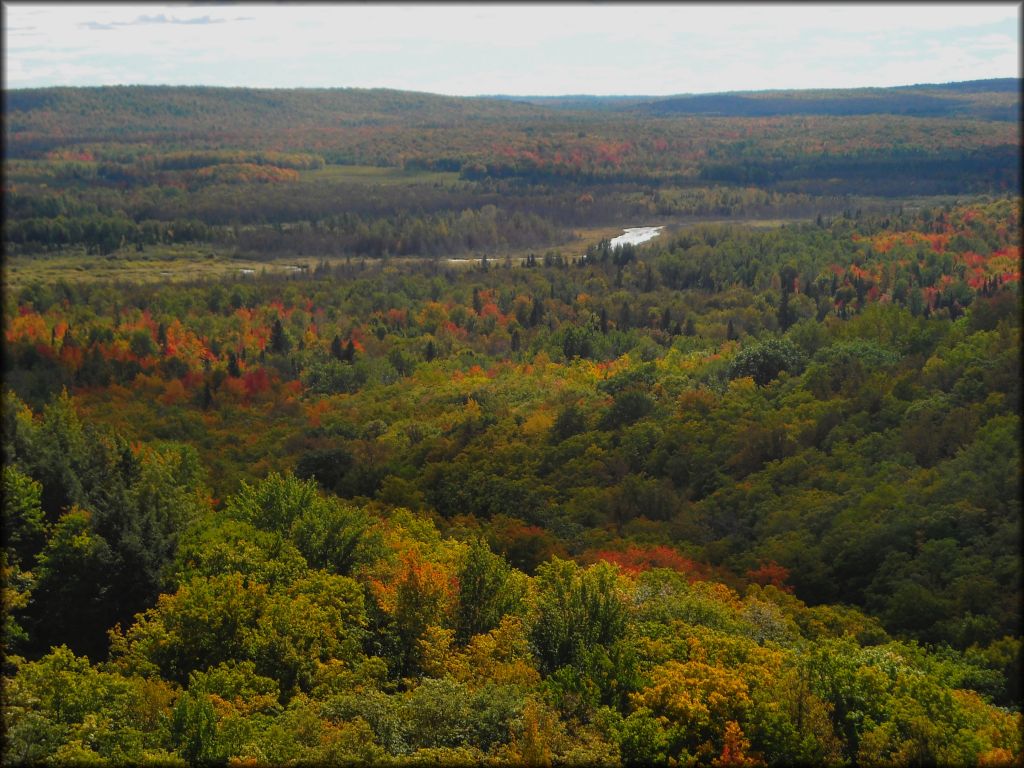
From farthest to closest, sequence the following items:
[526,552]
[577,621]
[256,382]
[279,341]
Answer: [279,341] → [256,382] → [526,552] → [577,621]

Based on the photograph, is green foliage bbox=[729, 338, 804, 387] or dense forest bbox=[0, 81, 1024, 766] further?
green foliage bbox=[729, 338, 804, 387]

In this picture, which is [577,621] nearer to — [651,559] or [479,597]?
[479,597]

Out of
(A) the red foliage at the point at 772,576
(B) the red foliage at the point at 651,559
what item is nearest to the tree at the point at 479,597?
(B) the red foliage at the point at 651,559

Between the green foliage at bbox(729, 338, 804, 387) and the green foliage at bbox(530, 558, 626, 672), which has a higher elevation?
the green foliage at bbox(530, 558, 626, 672)

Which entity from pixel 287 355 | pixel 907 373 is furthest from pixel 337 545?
pixel 287 355

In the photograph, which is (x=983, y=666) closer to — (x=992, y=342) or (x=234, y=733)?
(x=234, y=733)

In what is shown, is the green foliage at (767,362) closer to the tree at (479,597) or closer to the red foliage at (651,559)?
the red foliage at (651,559)

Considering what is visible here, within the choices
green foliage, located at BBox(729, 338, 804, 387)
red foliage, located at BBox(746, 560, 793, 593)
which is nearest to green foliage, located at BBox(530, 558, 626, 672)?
red foliage, located at BBox(746, 560, 793, 593)

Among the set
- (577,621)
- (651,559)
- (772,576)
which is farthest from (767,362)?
(577,621)

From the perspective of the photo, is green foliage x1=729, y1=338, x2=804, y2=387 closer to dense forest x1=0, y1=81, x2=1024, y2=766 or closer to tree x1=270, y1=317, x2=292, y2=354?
dense forest x1=0, y1=81, x2=1024, y2=766

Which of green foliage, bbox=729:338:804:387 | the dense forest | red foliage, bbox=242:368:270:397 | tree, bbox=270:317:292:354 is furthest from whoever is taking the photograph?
tree, bbox=270:317:292:354

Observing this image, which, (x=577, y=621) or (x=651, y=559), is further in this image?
(x=651, y=559)
